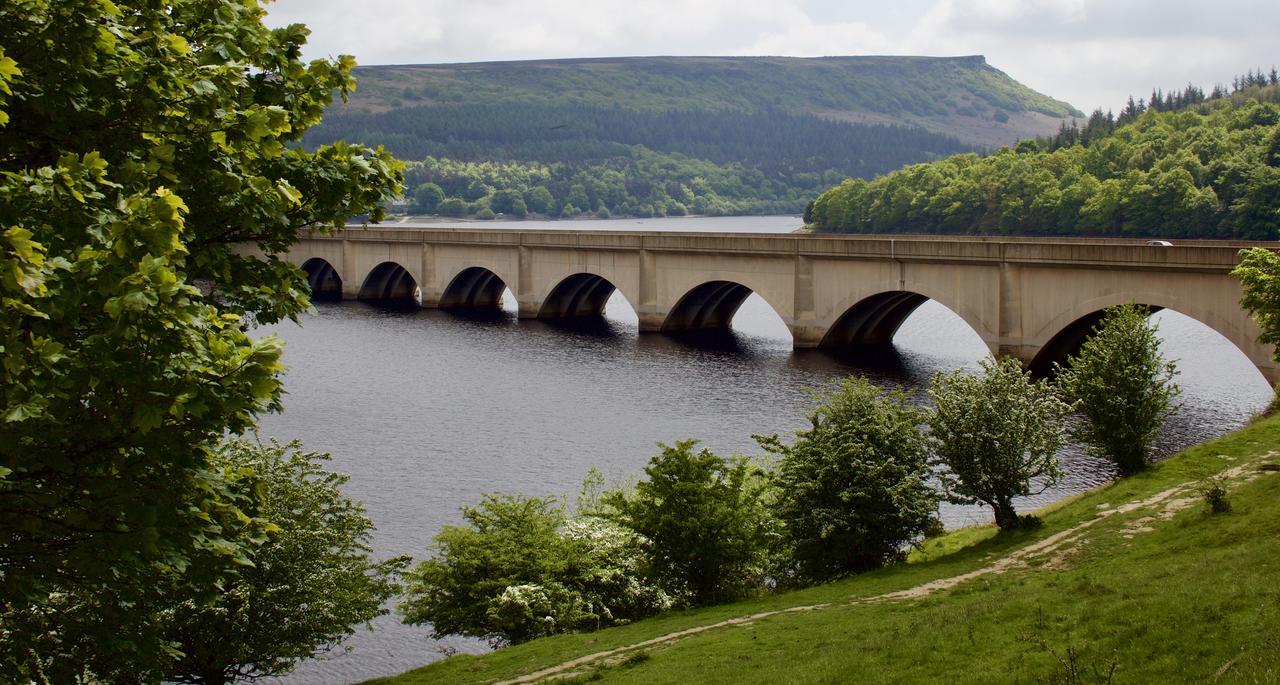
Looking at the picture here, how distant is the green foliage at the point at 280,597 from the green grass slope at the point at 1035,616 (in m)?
2.45

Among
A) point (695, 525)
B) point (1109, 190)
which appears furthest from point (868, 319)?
point (1109, 190)

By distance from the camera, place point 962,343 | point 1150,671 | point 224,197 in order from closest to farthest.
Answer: point 224,197, point 1150,671, point 962,343

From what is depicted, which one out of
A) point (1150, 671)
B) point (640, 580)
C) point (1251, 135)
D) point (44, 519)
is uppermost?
point (1251, 135)

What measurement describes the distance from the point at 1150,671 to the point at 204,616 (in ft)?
61.0

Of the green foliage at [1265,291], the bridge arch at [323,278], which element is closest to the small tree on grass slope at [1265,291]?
the green foliage at [1265,291]

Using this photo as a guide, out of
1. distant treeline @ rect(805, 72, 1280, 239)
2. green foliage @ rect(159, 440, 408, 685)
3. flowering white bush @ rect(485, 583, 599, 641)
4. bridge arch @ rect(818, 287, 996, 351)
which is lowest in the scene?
flowering white bush @ rect(485, 583, 599, 641)

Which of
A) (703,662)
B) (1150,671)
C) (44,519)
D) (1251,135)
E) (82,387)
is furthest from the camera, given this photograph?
(1251,135)

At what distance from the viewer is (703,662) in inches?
957

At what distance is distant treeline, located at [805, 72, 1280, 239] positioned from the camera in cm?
11356

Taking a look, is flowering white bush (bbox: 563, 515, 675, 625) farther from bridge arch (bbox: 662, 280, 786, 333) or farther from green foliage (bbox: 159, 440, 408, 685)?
bridge arch (bbox: 662, 280, 786, 333)

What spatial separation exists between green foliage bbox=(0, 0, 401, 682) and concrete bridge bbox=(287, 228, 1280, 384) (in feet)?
126

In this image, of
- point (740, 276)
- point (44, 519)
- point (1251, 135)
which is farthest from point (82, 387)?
point (1251, 135)

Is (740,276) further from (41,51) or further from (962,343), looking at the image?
(41,51)

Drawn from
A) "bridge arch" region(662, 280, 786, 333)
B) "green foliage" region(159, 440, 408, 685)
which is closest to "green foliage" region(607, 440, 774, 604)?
"green foliage" region(159, 440, 408, 685)
